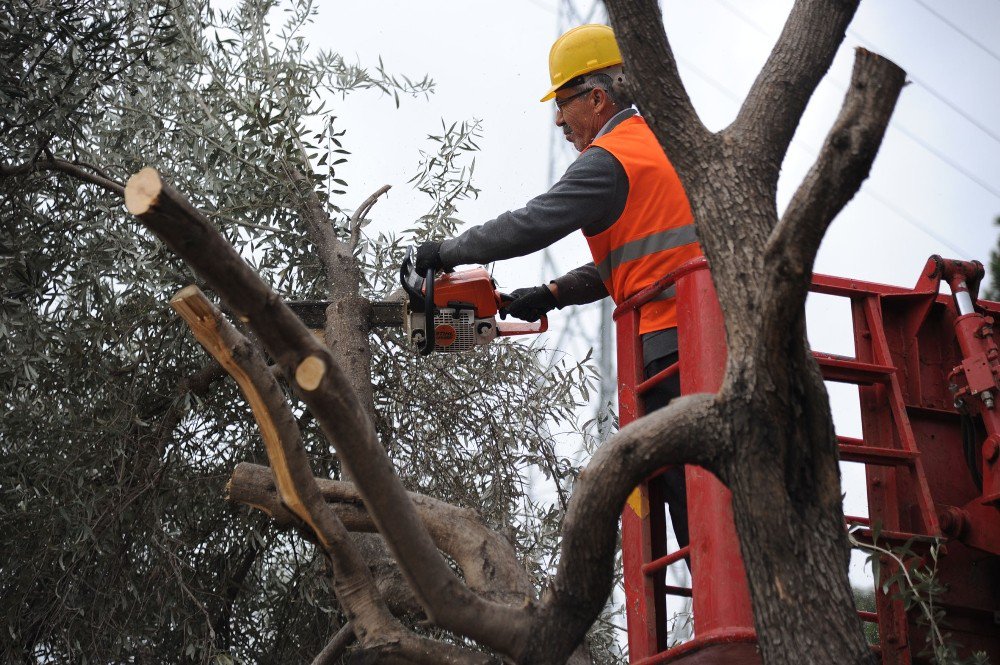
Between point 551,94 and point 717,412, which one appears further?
point 551,94

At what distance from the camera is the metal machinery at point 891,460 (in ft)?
9.95

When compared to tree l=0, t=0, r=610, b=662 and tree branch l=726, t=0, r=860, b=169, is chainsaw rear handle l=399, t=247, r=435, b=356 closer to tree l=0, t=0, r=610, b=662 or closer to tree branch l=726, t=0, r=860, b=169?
tree l=0, t=0, r=610, b=662

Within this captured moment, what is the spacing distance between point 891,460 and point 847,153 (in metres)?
1.48

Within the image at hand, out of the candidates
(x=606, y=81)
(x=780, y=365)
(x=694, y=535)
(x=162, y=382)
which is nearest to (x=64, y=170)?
(x=162, y=382)

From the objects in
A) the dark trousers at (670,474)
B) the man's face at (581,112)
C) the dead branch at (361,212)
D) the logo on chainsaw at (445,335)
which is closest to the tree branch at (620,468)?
the dark trousers at (670,474)

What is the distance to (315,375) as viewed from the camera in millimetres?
2158

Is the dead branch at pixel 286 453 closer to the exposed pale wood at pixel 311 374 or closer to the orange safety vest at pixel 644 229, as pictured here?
the exposed pale wood at pixel 311 374

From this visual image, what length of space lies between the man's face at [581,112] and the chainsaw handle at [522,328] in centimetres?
79

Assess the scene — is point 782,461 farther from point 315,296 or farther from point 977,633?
point 315,296

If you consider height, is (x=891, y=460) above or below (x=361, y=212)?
below

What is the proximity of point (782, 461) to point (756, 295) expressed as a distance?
0.37 m

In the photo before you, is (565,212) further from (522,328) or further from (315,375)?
(315,375)

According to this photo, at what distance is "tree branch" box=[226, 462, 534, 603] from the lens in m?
3.30

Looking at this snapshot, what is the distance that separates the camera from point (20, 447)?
461 cm
